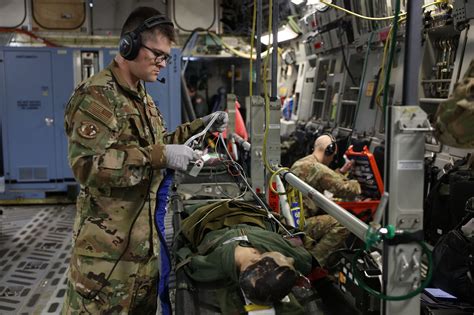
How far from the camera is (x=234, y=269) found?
2.14m

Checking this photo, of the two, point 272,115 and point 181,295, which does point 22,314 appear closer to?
point 181,295

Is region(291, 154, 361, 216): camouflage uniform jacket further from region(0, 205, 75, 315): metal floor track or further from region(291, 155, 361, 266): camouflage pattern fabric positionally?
region(0, 205, 75, 315): metal floor track

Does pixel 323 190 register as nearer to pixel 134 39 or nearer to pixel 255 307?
pixel 255 307

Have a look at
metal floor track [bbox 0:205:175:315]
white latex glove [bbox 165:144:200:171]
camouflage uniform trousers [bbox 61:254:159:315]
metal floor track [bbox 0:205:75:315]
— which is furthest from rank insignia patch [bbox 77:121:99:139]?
metal floor track [bbox 0:205:75:315]

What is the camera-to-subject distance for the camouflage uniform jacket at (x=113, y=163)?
2.02 meters

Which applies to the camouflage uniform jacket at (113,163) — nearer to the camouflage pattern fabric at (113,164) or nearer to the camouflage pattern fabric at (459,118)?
the camouflage pattern fabric at (113,164)

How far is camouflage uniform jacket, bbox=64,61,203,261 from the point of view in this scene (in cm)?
202

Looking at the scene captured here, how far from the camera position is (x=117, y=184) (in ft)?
6.63

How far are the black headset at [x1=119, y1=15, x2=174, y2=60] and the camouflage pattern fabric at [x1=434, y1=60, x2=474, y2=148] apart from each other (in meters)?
1.35

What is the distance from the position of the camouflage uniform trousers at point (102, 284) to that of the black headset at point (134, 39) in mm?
983

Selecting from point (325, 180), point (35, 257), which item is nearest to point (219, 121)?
point (325, 180)

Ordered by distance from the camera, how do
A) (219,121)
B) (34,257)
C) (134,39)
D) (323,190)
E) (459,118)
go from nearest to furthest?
(459,118) < (134,39) < (219,121) < (323,190) < (34,257)

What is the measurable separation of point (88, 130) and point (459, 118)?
1.46 m

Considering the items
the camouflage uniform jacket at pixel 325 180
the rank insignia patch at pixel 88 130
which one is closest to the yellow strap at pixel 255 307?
the rank insignia patch at pixel 88 130
